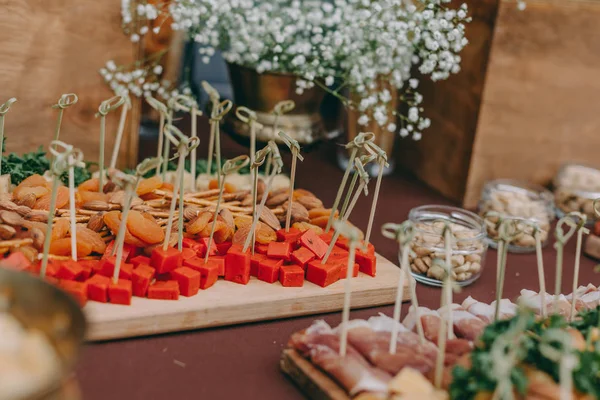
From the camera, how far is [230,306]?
1.35m

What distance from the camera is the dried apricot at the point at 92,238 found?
4.59ft

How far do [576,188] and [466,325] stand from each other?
1070 millimetres

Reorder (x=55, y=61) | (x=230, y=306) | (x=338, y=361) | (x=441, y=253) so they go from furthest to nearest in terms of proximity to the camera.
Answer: (x=55, y=61) < (x=441, y=253) < (x=230, y=306) < (x=338, y=361)

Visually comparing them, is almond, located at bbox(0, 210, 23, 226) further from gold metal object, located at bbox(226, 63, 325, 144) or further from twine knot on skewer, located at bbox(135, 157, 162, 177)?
gold metal object, located at bbox(226, 63, 325, 144)

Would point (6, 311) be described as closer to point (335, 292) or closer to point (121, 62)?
point (335, 292)

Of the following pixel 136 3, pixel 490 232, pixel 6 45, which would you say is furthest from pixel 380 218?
pixel 6 45

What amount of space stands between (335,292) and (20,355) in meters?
0.71

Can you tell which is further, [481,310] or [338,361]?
[481,310]

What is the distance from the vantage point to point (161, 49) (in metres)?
2.13

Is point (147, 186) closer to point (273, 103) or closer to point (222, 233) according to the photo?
point (222, 233)

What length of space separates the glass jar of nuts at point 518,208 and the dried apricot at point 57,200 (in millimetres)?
1094

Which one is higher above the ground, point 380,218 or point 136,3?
point 136,3

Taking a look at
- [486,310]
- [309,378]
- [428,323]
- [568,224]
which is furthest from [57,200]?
[568,224]

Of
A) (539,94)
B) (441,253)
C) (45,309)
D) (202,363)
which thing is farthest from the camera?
(539,94)
